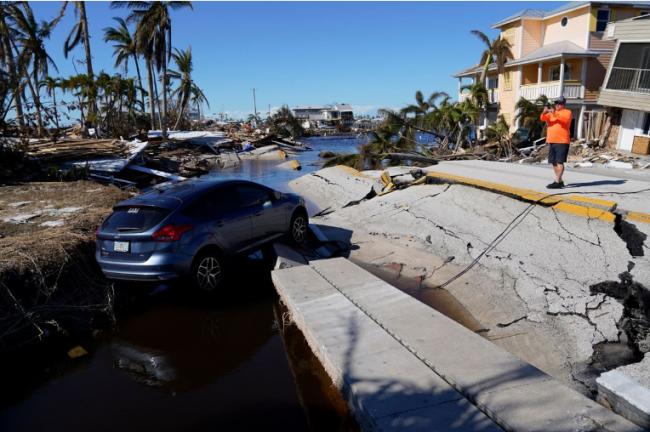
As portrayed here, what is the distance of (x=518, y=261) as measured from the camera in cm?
777

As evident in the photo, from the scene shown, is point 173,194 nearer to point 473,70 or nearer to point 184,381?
point 184,381

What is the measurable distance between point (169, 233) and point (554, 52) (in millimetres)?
29885

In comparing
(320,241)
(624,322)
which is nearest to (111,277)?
(320,241)

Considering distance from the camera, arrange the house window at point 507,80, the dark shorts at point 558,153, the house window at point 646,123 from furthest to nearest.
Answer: the house window at point 507,80
the house window at point 646,123
the dark shorts at point 558,153

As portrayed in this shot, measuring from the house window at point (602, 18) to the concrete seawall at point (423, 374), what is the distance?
30.4 meters

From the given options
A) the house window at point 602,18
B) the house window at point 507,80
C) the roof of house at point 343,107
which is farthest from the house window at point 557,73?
the roof of house at point 343,107

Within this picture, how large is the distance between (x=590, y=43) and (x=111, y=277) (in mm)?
31972

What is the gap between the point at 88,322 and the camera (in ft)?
23.0

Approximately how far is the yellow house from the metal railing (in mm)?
4935

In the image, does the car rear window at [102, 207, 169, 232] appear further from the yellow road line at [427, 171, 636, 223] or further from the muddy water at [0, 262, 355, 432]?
the yellow road line at [427, 171, 636, 223]

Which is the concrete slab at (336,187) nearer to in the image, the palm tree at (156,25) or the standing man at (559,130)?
the standing man at (559,130)

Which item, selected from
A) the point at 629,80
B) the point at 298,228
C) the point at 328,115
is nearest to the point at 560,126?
the point at 298,228

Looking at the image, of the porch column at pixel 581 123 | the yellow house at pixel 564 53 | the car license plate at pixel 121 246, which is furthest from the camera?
the yellow house at pixel 564 53

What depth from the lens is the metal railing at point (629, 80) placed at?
21.2 metres
